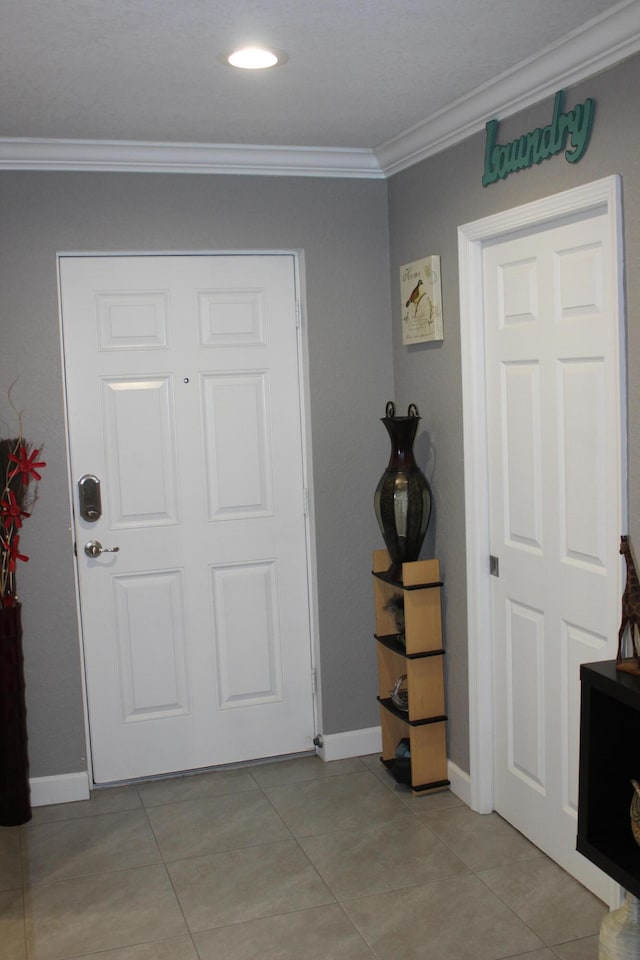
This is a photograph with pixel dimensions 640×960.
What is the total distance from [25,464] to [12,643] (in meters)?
0.63

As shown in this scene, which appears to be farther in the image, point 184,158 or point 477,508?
point 184,158

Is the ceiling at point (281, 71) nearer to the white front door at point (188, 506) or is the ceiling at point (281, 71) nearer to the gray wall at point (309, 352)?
the gray wall at point (309, 352)

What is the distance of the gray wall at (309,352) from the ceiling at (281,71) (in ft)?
0.52

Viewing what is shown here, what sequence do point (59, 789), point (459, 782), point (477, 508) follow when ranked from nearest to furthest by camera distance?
point (477, 508)
point (459, 782)
point (59, 789)

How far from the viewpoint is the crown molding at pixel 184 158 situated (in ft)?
10.8

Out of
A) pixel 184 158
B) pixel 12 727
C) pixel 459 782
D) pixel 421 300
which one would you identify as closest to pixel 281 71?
pixel 184 158

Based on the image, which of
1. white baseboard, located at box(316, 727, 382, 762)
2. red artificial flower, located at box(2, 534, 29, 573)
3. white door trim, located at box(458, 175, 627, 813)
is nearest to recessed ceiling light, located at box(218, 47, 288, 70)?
white door trim, located at box(458, 175, 627, 813)

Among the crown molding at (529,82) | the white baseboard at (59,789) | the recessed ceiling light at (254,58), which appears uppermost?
the recessed ceiling light at (254,58)

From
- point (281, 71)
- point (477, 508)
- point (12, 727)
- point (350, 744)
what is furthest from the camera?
point (350, 744)

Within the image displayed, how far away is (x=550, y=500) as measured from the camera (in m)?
2.86

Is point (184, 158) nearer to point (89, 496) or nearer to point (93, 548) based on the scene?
point (89, 496)

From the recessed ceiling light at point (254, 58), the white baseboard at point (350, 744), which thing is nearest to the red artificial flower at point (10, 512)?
the white baseboard at point (350, 744)

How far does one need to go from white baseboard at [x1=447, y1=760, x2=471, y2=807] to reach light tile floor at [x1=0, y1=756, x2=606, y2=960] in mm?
34

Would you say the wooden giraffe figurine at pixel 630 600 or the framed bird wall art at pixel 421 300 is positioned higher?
the framed bird wall art at pixel 421 300
